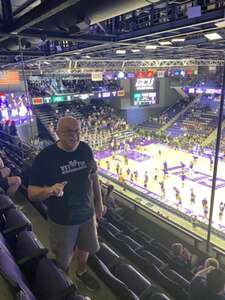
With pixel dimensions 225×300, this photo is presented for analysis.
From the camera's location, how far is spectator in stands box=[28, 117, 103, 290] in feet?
6.76

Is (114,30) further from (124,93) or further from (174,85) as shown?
(174,85)

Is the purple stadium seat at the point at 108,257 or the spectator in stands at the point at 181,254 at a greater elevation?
the purple stadium seat at the point at 108,257

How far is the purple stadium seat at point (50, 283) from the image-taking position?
1.78 m

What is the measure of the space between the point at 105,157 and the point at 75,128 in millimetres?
15937

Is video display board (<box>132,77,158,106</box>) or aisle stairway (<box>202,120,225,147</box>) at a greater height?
video display board (<box>132,77,158,106</box>)

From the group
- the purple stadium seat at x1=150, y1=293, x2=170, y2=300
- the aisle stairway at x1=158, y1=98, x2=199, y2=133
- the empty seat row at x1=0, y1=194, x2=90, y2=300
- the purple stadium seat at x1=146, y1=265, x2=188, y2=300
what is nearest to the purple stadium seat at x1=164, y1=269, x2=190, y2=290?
the purple stadium seat at x1=146, y1=265, x2=188, y2=300

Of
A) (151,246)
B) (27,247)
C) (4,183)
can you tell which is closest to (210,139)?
(151,246)

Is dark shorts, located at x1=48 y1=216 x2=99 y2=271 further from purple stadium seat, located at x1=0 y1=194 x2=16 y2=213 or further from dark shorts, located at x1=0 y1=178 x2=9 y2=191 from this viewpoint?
dark shorts, located at x1=0 y1=178 x2=9 y2=191

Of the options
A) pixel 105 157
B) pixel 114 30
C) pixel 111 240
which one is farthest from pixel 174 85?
pixel 111 240

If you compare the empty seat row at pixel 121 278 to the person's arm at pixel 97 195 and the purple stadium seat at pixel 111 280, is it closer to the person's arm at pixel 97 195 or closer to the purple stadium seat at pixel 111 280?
the purple stadium seat at pixel 111 280

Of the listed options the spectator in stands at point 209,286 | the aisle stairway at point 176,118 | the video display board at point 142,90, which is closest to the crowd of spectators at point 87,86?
the video display board at point 142,90

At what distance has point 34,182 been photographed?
208cm

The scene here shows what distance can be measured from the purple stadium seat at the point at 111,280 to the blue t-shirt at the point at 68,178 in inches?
23.7

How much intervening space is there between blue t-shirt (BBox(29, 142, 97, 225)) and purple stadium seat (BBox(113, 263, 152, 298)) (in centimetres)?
79
